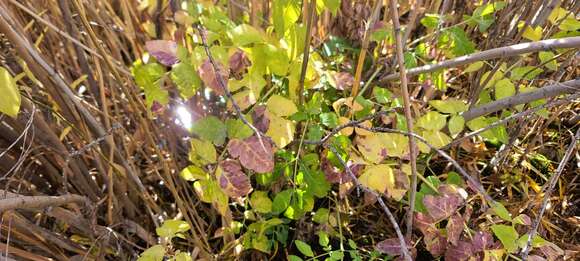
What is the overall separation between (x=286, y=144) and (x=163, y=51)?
0.77 feet

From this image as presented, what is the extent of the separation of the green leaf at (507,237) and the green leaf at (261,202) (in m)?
0.38

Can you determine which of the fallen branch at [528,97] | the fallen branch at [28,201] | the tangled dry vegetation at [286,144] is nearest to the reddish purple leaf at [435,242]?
the tangled dry vegetation at [286,144]

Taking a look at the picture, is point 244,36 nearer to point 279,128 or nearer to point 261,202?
point 279,128

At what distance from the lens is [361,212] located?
111cm

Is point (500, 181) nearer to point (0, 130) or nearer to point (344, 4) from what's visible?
point (344, 4)

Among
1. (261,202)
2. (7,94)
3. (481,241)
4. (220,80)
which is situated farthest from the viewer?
(261,202)

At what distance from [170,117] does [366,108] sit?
51 cm

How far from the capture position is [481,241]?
0.83 meters

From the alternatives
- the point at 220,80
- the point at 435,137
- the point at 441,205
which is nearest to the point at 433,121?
the point at 435,137

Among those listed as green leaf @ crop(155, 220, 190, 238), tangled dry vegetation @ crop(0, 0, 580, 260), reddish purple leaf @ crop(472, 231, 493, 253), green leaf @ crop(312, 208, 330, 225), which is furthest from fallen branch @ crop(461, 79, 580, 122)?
green leaf @ crop(155, 220, 190, 238)

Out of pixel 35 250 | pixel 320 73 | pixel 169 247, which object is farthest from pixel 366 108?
pixel 35 250

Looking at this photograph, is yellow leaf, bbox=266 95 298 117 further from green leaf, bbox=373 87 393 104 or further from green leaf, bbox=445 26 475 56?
green leaf, bbox=445 26 475 56

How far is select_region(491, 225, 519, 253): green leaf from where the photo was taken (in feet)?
2.55

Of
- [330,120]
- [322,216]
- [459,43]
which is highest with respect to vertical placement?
[459,43]
